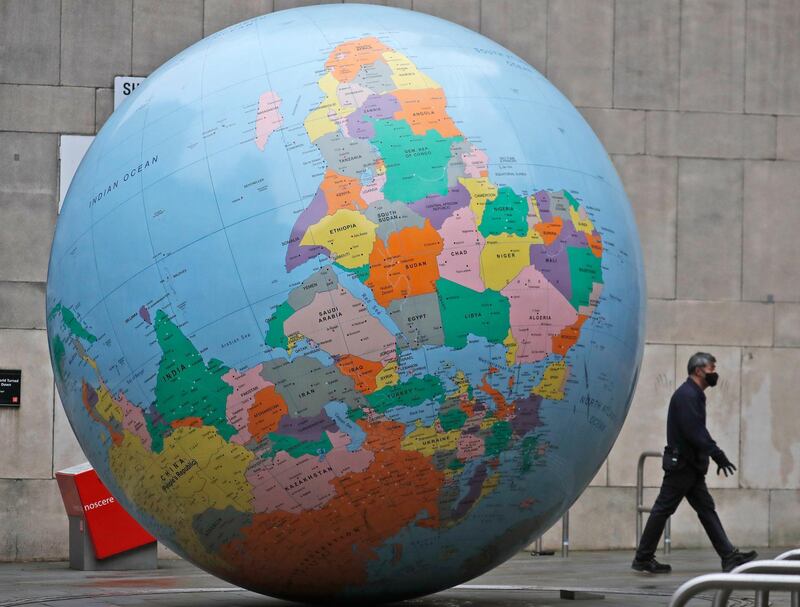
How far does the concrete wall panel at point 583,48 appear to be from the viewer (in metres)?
13.2

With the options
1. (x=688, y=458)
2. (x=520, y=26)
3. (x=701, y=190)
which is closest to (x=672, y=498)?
(x=688, y=458)

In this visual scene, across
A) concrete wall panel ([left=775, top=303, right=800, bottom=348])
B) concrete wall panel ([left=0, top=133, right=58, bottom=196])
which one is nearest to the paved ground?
concrete wall panel ([left=775, top=303, right=800, bottom=348])

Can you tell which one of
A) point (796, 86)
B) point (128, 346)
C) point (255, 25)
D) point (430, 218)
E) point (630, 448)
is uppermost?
point (796, 86)

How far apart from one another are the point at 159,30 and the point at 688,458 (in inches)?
222

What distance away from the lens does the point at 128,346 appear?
251 inches

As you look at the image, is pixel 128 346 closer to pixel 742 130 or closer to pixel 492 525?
pixel 492 525

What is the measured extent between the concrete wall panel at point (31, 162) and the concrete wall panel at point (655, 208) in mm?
4792

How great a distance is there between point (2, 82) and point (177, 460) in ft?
22.7

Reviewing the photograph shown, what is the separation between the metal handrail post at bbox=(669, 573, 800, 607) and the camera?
4035 millimetres

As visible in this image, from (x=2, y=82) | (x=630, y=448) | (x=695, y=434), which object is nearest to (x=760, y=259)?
(x=630, y=448)

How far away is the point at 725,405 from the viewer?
13273mm

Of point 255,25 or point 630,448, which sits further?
point 630,448

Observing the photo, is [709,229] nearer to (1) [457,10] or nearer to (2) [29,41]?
(1) [457,10]

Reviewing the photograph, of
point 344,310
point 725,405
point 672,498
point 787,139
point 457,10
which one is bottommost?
point 672,498
